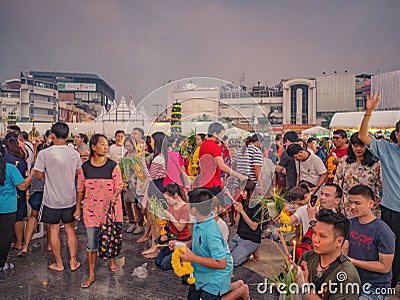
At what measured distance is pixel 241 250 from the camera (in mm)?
4223

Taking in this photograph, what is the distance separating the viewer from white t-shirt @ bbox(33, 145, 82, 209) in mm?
3971

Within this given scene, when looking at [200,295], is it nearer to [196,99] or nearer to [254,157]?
[196,99]

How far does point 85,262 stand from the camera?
4422 millimetres

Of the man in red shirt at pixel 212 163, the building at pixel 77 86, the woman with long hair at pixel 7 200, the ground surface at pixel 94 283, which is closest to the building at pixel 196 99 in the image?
the man in red shirt at pixel 212 163

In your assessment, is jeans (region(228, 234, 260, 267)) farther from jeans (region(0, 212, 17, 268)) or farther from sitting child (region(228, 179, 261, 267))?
jeans (region(0, 212, 17, 268))

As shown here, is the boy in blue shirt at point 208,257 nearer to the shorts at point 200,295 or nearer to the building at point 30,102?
the shorts at point 200,295

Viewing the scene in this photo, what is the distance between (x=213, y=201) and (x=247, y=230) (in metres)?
1.48

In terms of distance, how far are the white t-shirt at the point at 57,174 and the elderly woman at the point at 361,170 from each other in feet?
9.83

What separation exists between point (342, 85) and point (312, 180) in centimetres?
4953

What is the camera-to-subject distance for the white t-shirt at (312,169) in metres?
5.00

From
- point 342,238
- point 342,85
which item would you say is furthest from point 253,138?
point 342,85

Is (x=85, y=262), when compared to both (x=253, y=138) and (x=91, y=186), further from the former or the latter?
(x=253, y=138)

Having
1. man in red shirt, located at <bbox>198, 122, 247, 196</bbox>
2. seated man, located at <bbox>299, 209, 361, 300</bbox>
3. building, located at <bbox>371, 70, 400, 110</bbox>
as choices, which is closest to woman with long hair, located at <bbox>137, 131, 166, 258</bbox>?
man in red shirt, located at <bbox>198, 122, 247, 196</bbox>

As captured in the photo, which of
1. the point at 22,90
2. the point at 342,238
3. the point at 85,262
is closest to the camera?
the point at 342,238
